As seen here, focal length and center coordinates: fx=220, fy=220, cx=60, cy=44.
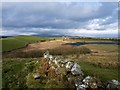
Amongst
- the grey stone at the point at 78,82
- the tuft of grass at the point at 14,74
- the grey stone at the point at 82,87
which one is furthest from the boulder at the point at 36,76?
the grey stone at the point at 82,87

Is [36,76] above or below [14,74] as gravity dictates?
above

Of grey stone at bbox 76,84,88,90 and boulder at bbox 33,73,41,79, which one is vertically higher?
boulder at bbox 33,73,41,79

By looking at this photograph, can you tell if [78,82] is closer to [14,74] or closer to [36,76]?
[36,76]

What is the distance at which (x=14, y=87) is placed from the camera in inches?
1110

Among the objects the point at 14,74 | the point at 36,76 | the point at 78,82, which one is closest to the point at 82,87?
the point at 78,82

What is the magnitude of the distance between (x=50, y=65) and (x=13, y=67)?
21.4ft

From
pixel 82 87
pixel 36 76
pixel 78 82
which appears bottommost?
pixel 82 87

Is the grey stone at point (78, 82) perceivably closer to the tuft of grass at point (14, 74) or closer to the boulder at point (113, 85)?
the boulder at point (113, 85)

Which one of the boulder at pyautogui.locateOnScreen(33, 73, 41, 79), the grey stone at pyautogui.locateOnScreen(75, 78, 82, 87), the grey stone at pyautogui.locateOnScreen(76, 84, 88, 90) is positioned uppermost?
the boulder at pyautogui.locateOnScreen(33, 73, 41, 79)

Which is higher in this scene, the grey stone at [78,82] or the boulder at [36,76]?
the boulder at [36,76]

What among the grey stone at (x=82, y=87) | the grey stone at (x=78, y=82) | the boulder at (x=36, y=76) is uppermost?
the boulder at (x=36, y=76)

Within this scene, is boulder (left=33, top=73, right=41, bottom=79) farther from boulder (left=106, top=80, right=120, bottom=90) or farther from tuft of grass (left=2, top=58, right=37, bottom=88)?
boulder (left=106, top=80, right=120, bottom=90)

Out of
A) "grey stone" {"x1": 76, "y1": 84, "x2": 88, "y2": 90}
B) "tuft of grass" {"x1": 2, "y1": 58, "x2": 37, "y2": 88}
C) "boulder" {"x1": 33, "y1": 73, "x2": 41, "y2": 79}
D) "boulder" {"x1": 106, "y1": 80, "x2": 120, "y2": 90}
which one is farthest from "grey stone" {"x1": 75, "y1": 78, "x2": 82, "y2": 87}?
"tuft of grass" {"x1": 2, "y1": 58, "x2": 37, "y2": 88}

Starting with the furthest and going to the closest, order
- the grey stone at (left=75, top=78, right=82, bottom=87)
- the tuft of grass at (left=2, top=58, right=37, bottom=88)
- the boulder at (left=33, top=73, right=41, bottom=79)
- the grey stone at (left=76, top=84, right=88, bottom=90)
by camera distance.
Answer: the boulder at (left=33, top=73, right=41, bottom=79) < the tuft of grass at (left=2, top=58, right=37, bottom=88) < the grey stone at (left=75, top=78, right=82, bottom=87) < the grey stone at (left=76, top=84, right=88, bottom=90)
